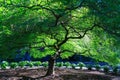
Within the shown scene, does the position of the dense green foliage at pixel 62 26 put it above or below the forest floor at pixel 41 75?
above

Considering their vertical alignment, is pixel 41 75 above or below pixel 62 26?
below

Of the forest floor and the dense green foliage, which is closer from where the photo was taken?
the dense green foliage

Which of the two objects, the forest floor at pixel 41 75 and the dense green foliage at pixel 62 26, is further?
the forest floor at pixel 41 75

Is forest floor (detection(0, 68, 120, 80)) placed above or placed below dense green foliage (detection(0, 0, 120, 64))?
below

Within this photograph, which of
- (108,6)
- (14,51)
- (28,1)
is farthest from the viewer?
(14,51)

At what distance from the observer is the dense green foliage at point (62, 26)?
8.88 metres

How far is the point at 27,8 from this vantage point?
9664 mm

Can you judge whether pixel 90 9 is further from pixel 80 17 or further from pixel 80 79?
pixel 80 79

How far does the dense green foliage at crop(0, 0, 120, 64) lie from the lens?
888 cm

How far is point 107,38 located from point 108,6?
190 centimetres

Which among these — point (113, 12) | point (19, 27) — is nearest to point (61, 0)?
point (113, 12)

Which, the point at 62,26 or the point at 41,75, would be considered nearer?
the point at 62,26

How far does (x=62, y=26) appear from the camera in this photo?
10.8m

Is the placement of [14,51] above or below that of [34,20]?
below
